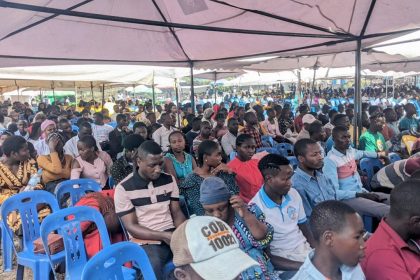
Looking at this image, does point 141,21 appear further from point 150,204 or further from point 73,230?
point 73,230

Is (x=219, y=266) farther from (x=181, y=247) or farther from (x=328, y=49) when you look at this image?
(x=328, y=49)

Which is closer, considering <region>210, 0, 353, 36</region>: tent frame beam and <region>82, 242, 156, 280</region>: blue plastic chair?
<region>82, 242, 156, 280</region>: blue plastic chair

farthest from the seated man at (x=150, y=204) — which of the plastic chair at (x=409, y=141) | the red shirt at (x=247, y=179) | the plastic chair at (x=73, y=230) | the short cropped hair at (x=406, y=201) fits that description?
the plastic chair at (x=409, y=141)

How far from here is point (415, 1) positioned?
14.2ft

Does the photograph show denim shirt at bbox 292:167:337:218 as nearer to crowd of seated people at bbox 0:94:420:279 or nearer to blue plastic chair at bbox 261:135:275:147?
crowd of seated people at bbox 0:94:420:279

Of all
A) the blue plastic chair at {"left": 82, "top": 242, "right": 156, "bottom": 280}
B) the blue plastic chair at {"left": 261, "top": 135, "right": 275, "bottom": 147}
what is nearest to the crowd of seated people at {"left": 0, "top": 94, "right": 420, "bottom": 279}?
the blue plastic chair at {"left": 82, "top": 242, "right": 156, "bottom": 280}

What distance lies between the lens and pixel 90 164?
16.2ft

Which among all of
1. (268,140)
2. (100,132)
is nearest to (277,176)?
(268,140)

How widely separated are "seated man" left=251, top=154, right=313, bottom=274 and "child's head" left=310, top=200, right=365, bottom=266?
95cm

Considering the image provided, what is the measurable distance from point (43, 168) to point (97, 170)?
69cm

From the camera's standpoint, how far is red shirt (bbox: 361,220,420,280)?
190cm

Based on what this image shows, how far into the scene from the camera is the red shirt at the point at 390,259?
190 centimetres

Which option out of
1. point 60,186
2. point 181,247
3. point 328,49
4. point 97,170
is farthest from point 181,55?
point 181,247

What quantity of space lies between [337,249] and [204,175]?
2197mm
